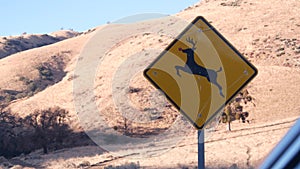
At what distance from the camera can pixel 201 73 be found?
417 cm

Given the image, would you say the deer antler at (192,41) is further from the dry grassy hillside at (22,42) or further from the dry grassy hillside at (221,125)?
the dry grassy hillside at (22,42)

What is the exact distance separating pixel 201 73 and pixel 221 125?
19.3 metres

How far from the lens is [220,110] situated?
4.20 metres

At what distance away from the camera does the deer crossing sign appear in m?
4.15

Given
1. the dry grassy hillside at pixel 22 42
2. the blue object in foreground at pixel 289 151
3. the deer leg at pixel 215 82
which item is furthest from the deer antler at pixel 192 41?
the dry grassy hillside at pixel 22 42

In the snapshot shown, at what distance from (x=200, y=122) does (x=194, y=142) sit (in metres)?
13.9

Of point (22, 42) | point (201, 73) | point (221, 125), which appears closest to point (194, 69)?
point (201, 73)

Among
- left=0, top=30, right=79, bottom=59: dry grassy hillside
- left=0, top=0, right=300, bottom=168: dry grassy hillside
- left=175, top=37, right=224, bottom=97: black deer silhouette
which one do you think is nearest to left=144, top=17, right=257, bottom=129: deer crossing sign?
left=175, top=37, right=224, bottom=97: black deer silhouette

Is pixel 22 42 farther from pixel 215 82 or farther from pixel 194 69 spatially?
pixel 215 82

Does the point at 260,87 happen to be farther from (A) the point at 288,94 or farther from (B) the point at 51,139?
(B) the point at 51,139

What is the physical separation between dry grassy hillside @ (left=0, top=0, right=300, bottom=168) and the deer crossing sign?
0.61m

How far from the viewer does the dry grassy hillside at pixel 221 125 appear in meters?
14.9

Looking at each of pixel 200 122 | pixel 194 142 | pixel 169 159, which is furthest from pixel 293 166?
pixel 194 142

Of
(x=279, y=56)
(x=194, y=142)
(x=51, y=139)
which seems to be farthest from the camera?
(x=279, y=56)
